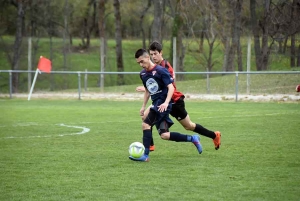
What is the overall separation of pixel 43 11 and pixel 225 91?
81.6 feet

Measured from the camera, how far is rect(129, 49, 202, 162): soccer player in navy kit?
27.6 feet

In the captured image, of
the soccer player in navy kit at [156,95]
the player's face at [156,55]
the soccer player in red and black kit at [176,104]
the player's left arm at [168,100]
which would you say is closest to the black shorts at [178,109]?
the soccer player in red and black kit at [176,104]

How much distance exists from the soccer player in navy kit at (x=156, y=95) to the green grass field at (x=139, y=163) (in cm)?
35

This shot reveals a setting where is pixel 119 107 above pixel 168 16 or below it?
below

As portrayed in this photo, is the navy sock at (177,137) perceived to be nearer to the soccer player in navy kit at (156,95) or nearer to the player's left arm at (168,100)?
the soccer player in navy kit at (156,95)

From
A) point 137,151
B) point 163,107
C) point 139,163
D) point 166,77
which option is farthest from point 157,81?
point 139,163

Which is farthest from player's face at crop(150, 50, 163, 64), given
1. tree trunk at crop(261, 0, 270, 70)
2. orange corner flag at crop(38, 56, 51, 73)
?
tree trunk at crop(261, 0, 270, 70)

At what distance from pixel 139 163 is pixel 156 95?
3.55 feet

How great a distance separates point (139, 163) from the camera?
8156mm

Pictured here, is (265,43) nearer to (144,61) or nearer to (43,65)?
(43,65)

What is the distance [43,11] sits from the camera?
44906 millimetres

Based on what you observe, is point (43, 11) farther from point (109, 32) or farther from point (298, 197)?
point (298, 197)

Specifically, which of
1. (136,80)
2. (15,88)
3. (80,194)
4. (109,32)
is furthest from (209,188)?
(109,32)

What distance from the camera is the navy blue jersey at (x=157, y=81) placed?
8.44 m
